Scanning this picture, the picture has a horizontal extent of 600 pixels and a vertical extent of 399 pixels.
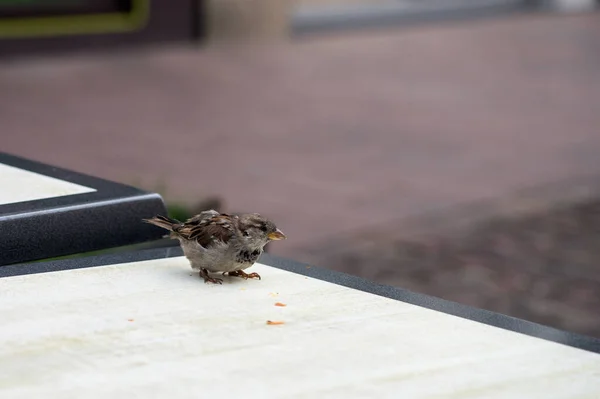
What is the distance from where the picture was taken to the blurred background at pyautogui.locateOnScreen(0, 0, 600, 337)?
7363 mm

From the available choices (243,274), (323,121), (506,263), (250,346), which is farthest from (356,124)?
(250,346)

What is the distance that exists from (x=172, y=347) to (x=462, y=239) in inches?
226

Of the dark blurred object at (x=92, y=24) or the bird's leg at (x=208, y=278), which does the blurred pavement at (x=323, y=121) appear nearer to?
the dark blurred object at (x=92, y=24)

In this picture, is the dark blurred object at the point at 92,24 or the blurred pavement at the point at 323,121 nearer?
the blurred pavement at the point at 323,121

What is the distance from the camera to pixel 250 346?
2.13m

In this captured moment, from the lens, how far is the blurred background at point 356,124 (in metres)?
7.36

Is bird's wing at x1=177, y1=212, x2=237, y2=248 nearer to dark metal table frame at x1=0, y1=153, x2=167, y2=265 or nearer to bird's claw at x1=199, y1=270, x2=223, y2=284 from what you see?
bird's claw at x1=199, y1=270, x2=223, y2=284

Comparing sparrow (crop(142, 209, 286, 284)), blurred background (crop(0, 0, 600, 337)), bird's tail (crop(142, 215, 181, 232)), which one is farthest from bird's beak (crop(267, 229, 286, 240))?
blurred background (crop(0, 0, 600, 337))

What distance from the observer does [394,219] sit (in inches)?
320

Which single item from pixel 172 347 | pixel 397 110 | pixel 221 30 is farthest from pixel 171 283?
pixel 221 30

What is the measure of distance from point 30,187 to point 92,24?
10.5m

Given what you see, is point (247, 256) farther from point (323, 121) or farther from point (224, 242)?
point (323, 121)

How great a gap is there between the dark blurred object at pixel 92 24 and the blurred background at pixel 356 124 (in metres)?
0.02

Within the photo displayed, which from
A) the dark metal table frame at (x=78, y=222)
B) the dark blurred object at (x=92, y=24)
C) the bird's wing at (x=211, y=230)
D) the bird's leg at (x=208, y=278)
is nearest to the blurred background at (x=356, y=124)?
the dark blurred object at (x=92, y=24)
